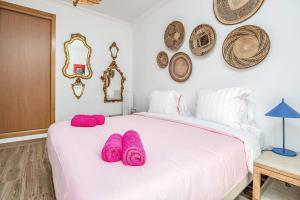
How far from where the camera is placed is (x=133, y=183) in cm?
74

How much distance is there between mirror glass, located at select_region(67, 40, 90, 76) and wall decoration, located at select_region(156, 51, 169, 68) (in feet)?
4.55

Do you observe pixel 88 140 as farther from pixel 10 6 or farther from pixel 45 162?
pixel 10 6

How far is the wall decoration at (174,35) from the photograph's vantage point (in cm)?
264

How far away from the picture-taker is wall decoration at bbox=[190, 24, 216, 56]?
7.30 feet

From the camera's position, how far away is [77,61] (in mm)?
3201

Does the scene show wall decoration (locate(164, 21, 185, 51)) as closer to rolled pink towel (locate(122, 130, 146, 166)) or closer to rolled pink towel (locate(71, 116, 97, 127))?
rolled pink towel (locate(71, 116, 97, 127))

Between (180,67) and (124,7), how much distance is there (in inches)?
62.1

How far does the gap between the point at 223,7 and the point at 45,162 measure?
2900 millimetres

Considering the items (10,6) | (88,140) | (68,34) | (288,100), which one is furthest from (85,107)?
(288,100)

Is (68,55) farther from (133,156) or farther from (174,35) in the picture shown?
(133,156)

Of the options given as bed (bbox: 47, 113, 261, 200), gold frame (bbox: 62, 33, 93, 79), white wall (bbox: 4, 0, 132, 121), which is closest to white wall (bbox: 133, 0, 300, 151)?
bed (bbox: 47, 113, 261, 200)

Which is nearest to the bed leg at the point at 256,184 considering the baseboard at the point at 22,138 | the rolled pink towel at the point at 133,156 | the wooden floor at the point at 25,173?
the rolled pink towel at the point at 133,156

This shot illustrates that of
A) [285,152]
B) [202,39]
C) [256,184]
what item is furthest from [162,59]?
[256,184]

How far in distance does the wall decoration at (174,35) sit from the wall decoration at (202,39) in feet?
0.76
